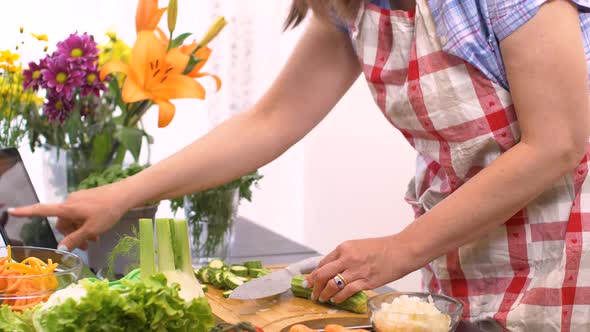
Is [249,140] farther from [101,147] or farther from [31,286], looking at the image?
[31,286]

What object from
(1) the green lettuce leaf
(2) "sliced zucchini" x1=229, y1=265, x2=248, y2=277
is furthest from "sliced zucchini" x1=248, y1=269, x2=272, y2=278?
(1) the green lettuce leaf

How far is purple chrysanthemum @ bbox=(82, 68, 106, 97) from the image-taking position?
71.1 inches

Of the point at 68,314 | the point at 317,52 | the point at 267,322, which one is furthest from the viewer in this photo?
the point at 317,52

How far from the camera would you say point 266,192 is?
13.4ft

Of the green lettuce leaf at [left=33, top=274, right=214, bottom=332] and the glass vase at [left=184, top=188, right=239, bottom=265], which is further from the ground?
the green lettuce leaf at [left=33, top=274, right=214, bottom=332]

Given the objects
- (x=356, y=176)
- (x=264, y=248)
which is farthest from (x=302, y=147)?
(x=264, y=248)

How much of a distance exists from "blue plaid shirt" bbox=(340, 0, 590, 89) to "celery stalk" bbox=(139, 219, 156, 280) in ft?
1.88

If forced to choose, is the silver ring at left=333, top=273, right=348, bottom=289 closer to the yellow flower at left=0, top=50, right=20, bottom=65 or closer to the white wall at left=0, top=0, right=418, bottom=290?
the yellow flower at left=0, top=50, right=20, bottom=65

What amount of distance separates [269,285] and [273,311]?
48mm

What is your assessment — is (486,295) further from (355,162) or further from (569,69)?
(355,162)

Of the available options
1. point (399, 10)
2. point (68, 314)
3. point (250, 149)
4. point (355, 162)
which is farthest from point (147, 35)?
point (355, 162)

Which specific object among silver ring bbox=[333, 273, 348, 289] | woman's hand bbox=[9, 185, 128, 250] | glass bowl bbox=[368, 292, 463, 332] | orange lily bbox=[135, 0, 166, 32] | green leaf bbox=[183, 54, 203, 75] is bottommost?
silver ring bbox=[333, 273, 348, 289]

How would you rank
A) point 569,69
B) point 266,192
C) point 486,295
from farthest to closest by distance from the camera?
point 266,192
point 486,295
point 569,69

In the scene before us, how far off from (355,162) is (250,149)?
211 centimetres
